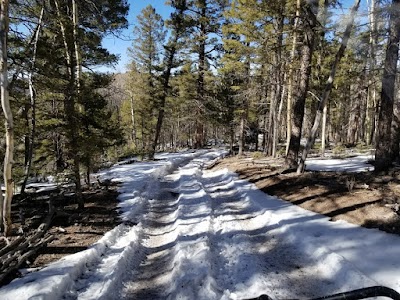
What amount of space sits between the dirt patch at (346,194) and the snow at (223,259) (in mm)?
367

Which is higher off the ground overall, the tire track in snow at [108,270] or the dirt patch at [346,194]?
the dirt patch at [346,194]

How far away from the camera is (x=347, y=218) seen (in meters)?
7.43

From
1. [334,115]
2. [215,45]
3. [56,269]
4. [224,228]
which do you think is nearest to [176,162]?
[215,45]

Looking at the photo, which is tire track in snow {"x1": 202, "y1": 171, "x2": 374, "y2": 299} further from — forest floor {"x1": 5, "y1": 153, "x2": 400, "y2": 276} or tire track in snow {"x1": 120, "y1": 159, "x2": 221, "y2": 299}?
A: forest floor {"x1": 5, "y1": 153, "x2": 400, "y2": 276}

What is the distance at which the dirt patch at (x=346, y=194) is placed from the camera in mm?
7082

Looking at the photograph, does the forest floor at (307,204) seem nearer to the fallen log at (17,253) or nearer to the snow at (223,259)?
the fallen log at (17,253)

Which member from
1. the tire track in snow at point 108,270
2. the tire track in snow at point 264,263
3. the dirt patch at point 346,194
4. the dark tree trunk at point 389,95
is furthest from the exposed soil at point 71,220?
the dark tree trunk at point 389,95

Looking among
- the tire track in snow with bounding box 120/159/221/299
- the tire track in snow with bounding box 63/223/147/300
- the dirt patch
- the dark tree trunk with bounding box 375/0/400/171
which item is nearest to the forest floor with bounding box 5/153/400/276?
the dirt patch

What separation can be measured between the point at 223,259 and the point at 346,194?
453cm

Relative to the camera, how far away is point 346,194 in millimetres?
8734

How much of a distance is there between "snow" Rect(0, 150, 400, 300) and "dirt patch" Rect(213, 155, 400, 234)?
14.4 inches

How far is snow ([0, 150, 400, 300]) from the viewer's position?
16.3ft

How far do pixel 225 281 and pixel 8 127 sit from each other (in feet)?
19.1

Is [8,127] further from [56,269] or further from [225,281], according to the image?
[225,281]
